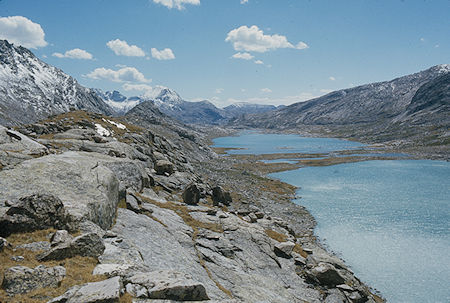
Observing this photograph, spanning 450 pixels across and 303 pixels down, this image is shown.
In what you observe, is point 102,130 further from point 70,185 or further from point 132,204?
point 70,185

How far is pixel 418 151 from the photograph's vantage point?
186 metres

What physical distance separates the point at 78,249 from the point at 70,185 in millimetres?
6502

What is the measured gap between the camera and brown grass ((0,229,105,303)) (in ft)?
33.0

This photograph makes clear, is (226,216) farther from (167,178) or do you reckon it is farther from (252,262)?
(167,178)

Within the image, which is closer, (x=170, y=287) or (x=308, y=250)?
(x=170, y=287)

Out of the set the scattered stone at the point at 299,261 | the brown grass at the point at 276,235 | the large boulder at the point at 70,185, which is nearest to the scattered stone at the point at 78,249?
the large boulder at the point at 70,185

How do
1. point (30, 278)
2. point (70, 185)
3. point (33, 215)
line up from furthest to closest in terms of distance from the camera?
point (70, 185), point (33, 215), point (30, 278)

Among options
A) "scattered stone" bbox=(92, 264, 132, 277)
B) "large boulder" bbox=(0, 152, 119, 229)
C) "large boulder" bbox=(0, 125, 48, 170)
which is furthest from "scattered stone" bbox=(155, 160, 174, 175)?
"scattered stone" bbox=(92, 264, 132, 277)

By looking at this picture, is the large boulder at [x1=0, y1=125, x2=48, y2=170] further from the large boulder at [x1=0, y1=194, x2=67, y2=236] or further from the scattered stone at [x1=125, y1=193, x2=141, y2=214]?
the scattered stone at [x1=125, y1=193, x2=141, y2=214]

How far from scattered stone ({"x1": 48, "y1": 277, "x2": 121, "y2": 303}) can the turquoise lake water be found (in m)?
36.1

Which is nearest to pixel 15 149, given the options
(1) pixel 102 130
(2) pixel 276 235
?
(2) pixel 276 235

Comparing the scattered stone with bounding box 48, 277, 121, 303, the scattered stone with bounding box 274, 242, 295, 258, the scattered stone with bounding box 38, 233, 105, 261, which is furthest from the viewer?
the scattered stone with bounding box 274, 242, 295, 258

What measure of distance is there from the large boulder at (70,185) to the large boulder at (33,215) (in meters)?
0.59

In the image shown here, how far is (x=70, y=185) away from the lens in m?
18.5
